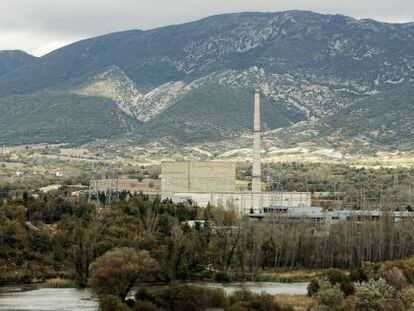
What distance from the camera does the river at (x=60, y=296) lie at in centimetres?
6275

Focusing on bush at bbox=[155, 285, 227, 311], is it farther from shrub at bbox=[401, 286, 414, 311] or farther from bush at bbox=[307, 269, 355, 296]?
shrub at bbox=[401, 286, 414, 311]

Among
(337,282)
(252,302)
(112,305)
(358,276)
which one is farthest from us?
(358,276)

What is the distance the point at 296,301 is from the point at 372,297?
8.71m

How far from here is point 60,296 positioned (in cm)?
7006

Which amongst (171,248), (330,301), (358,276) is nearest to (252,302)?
(330,301)

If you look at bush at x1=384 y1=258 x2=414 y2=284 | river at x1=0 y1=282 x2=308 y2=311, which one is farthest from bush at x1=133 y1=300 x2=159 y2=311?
bush at x1=384 y1=258 x2=414 y2=284

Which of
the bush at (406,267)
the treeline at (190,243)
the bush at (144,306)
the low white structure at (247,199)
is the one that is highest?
the low white structure at (247,199)

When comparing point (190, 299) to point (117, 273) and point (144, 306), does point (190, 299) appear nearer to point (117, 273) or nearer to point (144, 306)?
point (144, 306)

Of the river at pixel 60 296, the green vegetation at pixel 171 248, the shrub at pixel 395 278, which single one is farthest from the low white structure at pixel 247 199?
the shrub at pixel 395 278

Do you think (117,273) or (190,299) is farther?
(117,273)

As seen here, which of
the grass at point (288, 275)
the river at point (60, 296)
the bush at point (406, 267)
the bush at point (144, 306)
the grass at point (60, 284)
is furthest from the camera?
the grass at point (288, 275)

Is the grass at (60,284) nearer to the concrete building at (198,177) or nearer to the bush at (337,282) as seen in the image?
the bush at (337,282)

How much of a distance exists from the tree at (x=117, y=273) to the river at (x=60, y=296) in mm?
1236

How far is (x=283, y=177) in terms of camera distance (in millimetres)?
164375
